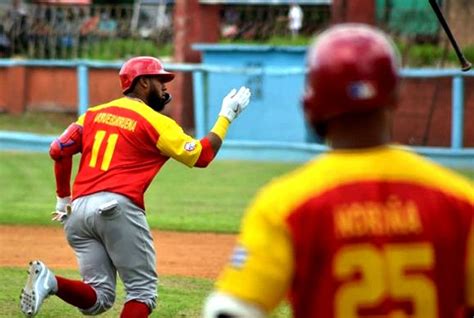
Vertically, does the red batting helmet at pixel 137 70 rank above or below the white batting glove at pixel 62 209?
above

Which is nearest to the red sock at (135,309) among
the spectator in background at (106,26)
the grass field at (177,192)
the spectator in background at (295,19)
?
→ the grass field at (177,192)

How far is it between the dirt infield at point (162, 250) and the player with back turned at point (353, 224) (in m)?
7.27

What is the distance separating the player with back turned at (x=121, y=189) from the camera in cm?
738

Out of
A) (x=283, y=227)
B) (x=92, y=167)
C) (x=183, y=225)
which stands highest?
(x=283, y=227)

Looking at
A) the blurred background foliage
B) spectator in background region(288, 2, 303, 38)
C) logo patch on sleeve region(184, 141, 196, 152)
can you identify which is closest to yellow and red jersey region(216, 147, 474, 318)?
logo patch on sleeve region(184, 141, 196, 152)

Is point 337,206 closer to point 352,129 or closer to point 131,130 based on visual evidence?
point 352,129

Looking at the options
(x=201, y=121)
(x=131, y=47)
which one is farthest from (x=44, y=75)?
(x=201, y=121)

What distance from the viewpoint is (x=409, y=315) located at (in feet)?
11.7

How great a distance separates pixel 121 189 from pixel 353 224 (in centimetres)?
399

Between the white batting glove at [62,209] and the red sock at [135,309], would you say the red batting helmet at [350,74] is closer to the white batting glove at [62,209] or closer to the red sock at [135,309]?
the red sock at [135,309]

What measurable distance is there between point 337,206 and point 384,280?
0.77 feet

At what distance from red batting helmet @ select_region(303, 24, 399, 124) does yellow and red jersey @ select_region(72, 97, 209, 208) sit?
3.82 metres

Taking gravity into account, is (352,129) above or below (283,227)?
above

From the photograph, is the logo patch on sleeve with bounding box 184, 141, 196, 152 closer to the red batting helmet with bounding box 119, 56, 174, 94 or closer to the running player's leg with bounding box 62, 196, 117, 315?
the red batting helmet with bounding box 119, 56, 174, 94
